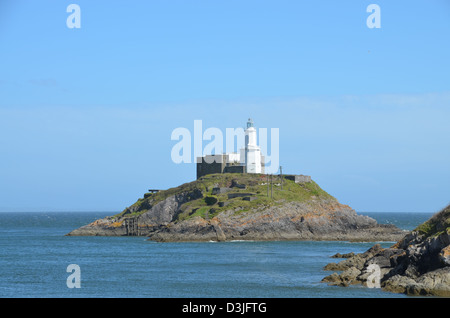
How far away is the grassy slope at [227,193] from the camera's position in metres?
93.1

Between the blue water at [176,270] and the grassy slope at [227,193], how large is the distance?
9866 mm

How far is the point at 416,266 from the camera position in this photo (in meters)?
40.5

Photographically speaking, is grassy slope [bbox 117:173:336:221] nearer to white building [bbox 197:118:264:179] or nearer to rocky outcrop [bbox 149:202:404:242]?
rocky outcrop [bbox 149:202:404:242]

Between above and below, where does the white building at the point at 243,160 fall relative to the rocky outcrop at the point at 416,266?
above

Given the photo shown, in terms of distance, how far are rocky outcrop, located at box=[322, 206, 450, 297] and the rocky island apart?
1589 inches

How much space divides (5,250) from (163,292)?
41.4 m

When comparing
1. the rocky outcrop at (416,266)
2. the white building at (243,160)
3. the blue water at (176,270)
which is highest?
the white building at (243,160)

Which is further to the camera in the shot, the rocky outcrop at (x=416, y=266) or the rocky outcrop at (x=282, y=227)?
the rocky outcrop at (x=282, y=227)

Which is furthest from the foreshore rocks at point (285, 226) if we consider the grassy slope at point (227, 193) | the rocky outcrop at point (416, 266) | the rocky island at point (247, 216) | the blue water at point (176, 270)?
the rocky outcrop at point (416, 266)

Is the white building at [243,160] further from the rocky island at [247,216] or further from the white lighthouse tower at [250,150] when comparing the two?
the rocky island at [247,216]

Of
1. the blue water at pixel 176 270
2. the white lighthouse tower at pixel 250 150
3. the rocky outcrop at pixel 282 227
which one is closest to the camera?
the blue water at pixel 176 270

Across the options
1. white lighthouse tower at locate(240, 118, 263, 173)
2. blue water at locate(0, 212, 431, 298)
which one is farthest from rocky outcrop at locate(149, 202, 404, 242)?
white lighthouse tower at locate(240, 118, 263, 173)

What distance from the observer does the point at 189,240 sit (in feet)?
288
